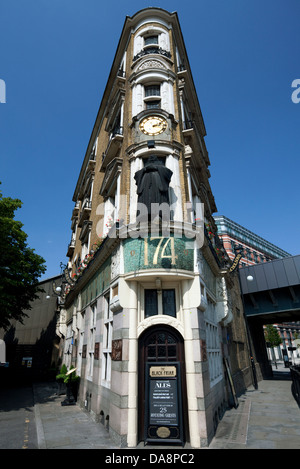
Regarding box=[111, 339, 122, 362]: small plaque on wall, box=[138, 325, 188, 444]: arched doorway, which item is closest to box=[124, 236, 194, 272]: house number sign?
box=[138, 325, 188, 444]: arched doorway

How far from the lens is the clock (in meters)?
11.9

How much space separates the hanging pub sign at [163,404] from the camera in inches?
286

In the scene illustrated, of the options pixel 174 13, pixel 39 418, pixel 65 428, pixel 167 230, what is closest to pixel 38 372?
pixel 39 418

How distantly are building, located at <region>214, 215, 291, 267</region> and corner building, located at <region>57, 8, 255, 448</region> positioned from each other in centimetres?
4625

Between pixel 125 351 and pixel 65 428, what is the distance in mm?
4227

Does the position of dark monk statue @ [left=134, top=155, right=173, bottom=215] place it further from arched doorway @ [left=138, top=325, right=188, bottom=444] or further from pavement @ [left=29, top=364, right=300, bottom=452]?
pavement @ [left=29, top=364, right=300, bottom=452]

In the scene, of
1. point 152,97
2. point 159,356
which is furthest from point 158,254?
point 152,97

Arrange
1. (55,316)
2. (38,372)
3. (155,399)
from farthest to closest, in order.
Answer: (55,316) → (38,372) → (155,399)

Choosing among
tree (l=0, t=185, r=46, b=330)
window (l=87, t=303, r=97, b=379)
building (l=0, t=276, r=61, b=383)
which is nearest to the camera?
window (l=87, t=303, r=97, b=379)

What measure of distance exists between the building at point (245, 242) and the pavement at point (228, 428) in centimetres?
4572

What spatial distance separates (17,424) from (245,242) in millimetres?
67636

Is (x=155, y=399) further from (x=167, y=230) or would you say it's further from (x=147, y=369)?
(x=167, y=230)

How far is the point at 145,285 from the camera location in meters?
9.06

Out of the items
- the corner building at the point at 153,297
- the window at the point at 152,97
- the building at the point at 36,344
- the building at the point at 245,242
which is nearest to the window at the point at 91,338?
the corner building at the point at 153,297
